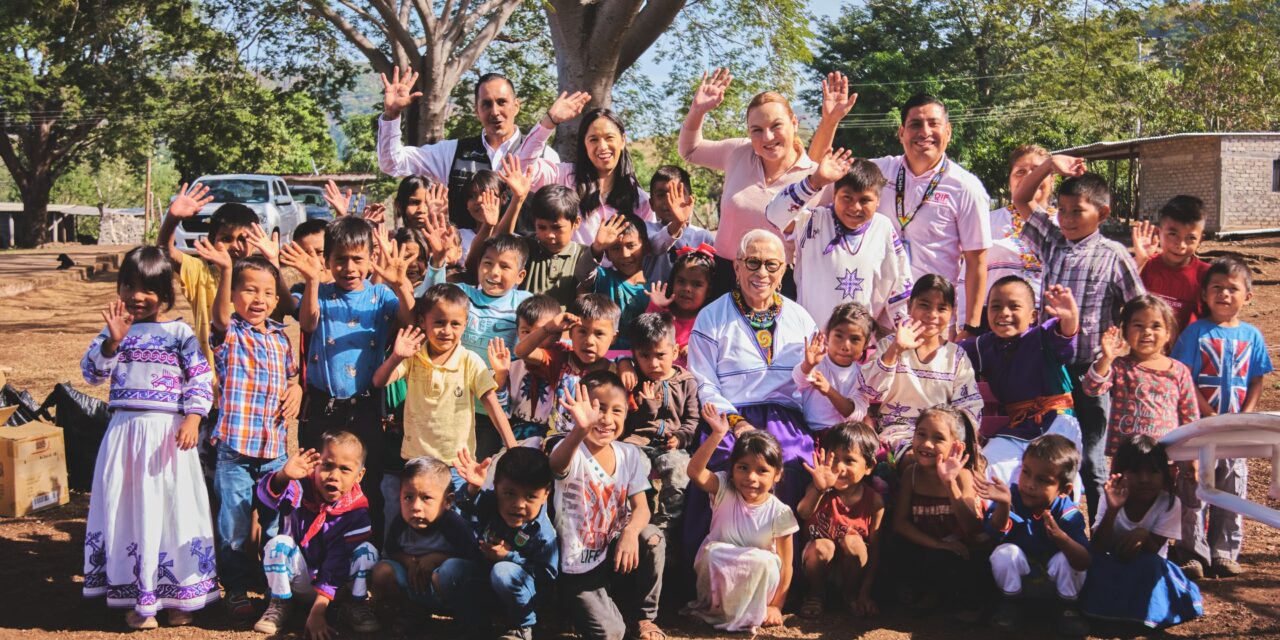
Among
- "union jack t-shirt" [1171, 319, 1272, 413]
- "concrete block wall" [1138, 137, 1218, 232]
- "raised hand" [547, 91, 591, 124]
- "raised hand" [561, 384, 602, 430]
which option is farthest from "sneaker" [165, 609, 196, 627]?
"concrete block wall" [1138, 137, 1218, 232]

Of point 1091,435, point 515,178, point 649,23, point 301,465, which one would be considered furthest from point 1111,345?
point 649,23

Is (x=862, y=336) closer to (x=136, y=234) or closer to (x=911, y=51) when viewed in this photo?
(x=911, y=51)

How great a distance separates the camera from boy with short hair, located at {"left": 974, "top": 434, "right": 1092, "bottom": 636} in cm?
428

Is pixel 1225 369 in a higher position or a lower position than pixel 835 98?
lower

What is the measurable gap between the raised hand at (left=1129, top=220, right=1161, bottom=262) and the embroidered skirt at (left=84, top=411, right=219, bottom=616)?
15.4ft

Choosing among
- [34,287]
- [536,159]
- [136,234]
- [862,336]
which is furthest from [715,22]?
[136,234]

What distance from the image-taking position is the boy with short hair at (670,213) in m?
5.60

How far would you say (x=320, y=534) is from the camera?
4.42 m

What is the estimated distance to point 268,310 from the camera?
15.1ft

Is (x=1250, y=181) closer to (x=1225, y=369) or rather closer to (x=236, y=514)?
(x=1225, y=369)

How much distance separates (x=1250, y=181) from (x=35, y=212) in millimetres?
35866

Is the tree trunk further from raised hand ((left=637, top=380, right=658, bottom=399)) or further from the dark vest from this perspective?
raised hand ((left=637, top=380, right=658, bottom=399))

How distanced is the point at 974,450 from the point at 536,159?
9.60 feet

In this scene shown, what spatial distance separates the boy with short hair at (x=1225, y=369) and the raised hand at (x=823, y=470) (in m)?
1.86
